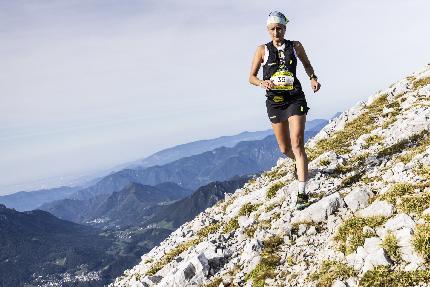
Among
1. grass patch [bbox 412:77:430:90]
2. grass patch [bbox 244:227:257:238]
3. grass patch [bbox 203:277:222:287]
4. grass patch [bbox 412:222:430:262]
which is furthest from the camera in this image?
grass patch [bbox 412:77:430:90]

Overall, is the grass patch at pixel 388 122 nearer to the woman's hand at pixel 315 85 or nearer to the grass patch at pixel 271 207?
the grass patch at pixel 271 207

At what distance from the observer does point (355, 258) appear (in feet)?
28.1

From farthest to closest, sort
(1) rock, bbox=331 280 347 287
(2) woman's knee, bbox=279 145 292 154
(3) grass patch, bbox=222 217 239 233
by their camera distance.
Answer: (3) grass patch, bbox=222 217 239 233, (2) woman's knee, bbox=279 145 292 154, (1) rock, bbox=331 280 347 287

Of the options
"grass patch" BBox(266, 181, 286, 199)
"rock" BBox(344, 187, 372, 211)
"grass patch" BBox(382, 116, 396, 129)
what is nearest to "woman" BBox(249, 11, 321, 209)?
"rock" BBox(344, 187, 372, 211)

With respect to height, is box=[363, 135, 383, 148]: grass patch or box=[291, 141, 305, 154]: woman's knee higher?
box=[291, 141, 305, 154]: woman's knee

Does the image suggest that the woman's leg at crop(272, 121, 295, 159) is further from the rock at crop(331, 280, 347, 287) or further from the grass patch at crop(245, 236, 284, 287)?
the rock at crop(331, 280, 347, 287)

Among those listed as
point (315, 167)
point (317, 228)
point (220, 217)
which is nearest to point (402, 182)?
point (317, 228)

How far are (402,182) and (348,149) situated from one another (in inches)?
291

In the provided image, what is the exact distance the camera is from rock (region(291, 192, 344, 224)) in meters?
11.3

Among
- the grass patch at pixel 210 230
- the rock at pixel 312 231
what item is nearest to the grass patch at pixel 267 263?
the rock at pixel 312 231

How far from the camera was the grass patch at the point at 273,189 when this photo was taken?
16234 millimetres

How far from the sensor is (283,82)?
11.4 m

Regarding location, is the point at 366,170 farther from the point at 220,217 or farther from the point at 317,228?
the point at 220,217

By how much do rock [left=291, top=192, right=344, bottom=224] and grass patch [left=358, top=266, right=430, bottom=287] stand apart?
11.3 ft
